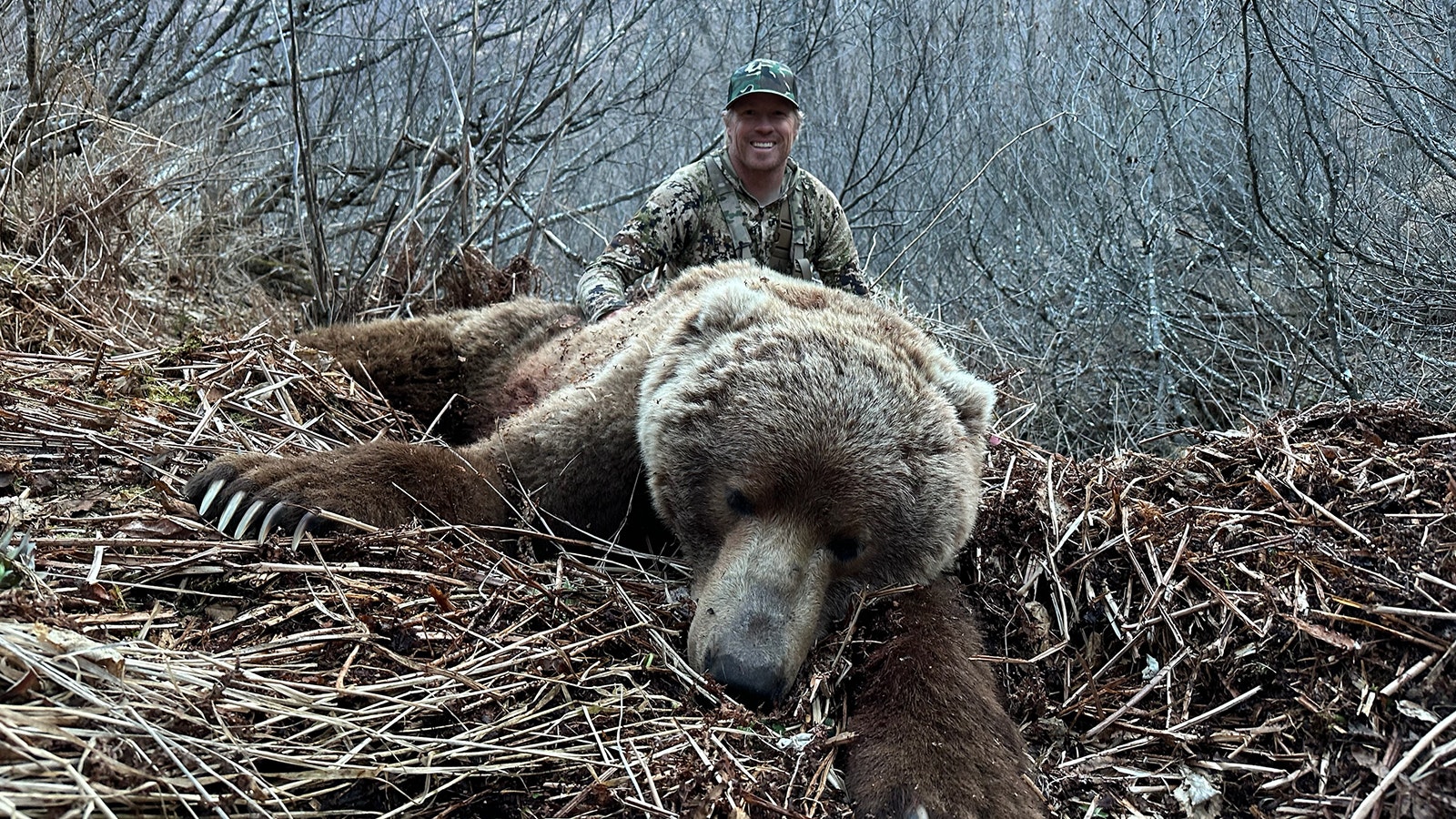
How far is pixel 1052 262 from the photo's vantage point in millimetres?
8180

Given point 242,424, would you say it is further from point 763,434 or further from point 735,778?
point 735,778

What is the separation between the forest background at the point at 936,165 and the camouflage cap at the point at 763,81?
0.93 m

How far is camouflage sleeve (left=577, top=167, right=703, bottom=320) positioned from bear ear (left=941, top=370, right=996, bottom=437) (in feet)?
6.64

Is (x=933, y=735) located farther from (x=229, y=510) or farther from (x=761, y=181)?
(x=761, y=181)

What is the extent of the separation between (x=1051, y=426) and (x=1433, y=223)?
8.38ft

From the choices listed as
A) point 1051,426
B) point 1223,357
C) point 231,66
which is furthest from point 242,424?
point 231,66

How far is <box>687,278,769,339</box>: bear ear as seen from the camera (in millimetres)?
3168

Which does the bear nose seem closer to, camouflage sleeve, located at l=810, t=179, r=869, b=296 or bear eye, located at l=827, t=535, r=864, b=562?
bear eye, located at l=827, t=535, r=864, b=562

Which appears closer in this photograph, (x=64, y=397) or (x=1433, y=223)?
(x=64, y=397)

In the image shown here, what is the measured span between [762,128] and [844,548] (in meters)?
3.41

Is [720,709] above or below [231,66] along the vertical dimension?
below

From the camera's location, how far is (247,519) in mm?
2486

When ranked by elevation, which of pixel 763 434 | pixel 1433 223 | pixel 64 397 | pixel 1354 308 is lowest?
pixel 64 397

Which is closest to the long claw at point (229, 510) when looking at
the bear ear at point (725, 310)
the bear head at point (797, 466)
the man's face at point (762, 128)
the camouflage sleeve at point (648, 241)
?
the bear head at point (797, 466)
